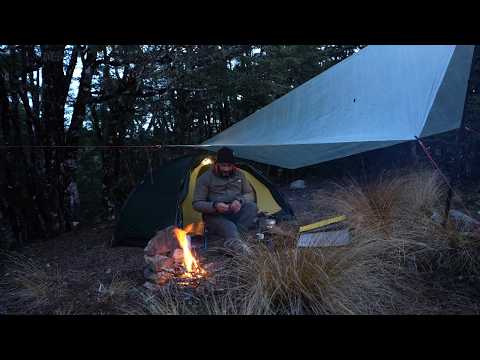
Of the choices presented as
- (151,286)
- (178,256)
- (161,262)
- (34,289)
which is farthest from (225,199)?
(34,289)

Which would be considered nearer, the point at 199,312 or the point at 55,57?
the point at 199,312

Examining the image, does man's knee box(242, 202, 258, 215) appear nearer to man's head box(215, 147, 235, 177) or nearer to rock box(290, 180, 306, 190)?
man's head box(215, 147, 235, 177)

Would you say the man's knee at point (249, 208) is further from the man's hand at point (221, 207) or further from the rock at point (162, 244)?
the rock at point (162, 244)

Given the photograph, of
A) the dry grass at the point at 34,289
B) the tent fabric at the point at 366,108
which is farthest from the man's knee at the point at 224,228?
the dry grass at the point at 34,289

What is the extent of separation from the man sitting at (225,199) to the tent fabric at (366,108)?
0.43 meters

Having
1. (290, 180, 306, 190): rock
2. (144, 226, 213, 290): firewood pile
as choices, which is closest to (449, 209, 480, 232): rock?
(144, 226, 213, 290): firewood pile

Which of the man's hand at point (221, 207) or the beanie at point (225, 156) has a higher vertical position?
the beanie at point (225, 156)

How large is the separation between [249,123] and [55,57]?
2510mm

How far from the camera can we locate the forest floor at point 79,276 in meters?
2.52

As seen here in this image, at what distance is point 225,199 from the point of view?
375 centimetres

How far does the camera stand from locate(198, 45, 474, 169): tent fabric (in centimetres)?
288

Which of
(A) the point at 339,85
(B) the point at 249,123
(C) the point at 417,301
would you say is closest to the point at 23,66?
(B) the point at 249,123
